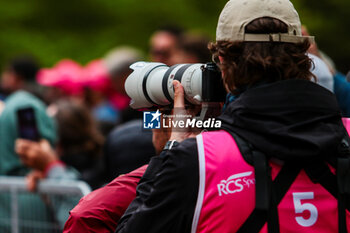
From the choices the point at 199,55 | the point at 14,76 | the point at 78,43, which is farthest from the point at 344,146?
the point at 78,43

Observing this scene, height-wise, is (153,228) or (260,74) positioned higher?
(260,74)

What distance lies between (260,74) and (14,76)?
665cm

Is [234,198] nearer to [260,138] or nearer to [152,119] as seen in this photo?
[260,138]

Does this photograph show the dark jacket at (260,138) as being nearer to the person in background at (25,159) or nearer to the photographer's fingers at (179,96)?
the photographer's fingers at (179,96)

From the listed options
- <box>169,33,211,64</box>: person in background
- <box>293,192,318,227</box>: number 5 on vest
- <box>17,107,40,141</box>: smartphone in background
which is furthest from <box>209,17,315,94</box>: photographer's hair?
<box>17,107,40,141</box>: smartphone in background

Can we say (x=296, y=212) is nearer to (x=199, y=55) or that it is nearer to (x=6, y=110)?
(x=199, y=55)

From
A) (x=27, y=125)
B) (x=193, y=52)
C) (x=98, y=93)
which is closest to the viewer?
(x=27, y=125)

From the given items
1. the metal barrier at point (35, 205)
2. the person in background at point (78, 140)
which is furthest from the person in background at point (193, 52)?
the metal barrier at point (35, 205)

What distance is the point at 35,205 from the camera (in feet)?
17.8

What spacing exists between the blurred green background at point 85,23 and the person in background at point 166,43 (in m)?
3.89

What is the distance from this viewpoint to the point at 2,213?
18.6 ft

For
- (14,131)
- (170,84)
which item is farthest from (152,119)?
(14,131)

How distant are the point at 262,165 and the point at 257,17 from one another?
0.54 meters

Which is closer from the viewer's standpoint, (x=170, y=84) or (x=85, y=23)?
(x=170, y=84)
